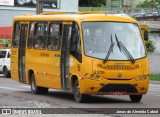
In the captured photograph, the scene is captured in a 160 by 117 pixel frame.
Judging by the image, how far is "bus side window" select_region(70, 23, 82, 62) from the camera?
65.1ft

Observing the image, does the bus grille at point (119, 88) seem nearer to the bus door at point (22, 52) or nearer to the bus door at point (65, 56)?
the bus door at point (65, 56)

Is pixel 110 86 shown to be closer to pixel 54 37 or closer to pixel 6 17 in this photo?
pixel 54 37

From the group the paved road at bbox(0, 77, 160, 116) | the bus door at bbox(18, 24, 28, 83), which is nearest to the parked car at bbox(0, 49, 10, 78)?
the bus door at bbox(18, 24, 28, 83)

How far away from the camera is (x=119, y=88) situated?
64.0 feet

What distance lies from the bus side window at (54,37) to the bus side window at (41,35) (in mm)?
394

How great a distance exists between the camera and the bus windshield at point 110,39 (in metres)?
19.7

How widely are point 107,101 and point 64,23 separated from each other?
286 cm

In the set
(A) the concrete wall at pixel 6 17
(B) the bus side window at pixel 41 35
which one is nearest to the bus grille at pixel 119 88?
(B) the bus side window at pixel 41 35

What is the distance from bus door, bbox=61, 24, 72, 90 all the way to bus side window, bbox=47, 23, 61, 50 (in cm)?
43

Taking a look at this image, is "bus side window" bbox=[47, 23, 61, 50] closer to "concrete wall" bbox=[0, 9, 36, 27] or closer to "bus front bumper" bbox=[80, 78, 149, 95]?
"bus front bumper" bbox=[80, 78, 149, 95]

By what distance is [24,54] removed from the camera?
24641mm

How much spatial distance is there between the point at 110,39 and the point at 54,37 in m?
2.62

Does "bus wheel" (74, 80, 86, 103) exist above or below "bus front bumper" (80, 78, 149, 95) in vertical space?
below

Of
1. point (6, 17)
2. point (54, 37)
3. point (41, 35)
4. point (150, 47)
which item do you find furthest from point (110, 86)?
point (6, 17)
